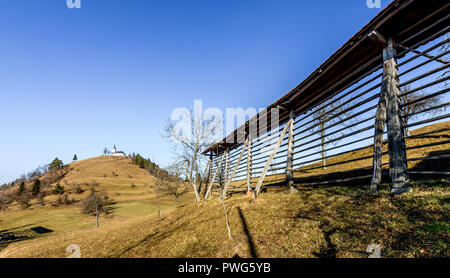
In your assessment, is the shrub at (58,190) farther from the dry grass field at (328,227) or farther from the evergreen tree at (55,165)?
the dry grass field at (328,227)

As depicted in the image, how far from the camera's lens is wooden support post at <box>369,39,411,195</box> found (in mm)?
4164

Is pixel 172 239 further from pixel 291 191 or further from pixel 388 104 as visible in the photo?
pixel 388 104

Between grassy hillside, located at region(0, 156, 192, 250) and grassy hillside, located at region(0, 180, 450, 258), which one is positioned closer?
grassy hillside, located at region(0, 180, 450, 258)

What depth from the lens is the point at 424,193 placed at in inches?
152

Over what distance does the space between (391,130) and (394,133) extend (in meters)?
0.09

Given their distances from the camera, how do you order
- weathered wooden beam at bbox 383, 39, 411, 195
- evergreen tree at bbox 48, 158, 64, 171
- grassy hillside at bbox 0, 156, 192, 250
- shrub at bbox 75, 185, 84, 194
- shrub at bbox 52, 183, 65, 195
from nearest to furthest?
weathered wooden beam at bbox 383, 39, 411, 195 < grassy hillside at bbox 0, 156, 192, 250 < shrub at bbox 52, 183, 65, 195 < shrub at bbox 75, 185, 84, 194 < evergreen tree at bbox 48, 158, 64, 171

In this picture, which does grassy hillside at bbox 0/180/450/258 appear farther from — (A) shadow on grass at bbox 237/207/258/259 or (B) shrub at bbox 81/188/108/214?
(B) shrub at bbox 81/188/108/214

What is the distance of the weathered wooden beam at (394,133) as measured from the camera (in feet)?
13.6

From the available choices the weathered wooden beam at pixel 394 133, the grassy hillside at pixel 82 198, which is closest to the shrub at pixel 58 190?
the grassy hillside at pixel 82 198

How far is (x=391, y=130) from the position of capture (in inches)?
174

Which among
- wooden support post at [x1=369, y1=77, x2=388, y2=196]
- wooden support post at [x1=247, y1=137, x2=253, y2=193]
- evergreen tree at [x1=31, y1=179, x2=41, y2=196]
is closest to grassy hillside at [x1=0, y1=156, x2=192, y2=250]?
evergreen tree at [x1=31, y1=179, x2=41, y2=196]
